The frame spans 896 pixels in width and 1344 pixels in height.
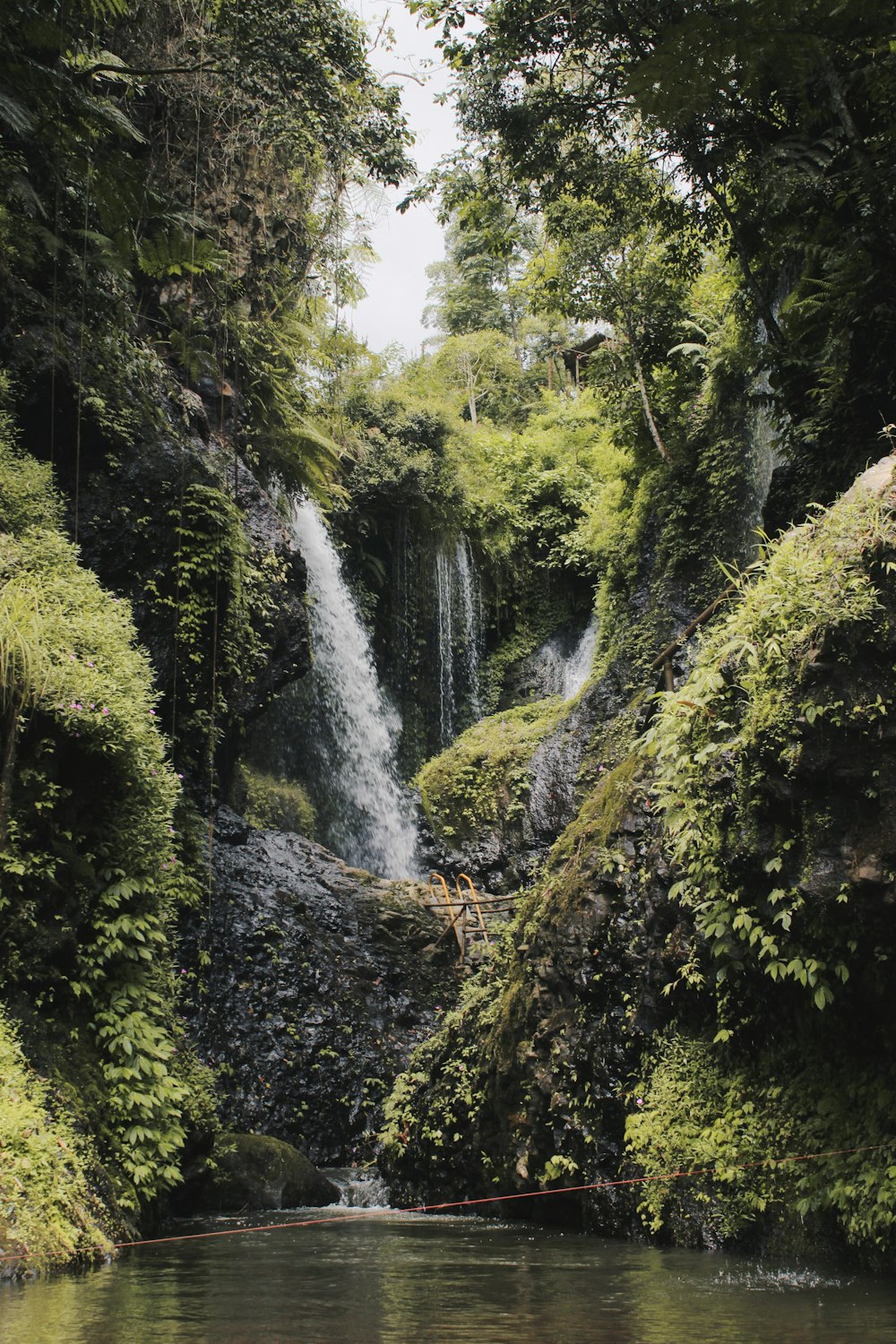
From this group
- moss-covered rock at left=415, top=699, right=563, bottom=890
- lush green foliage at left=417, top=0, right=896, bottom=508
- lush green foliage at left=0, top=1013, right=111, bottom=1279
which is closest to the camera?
lush green foliage at left=0, top=1013, right=111, bottom=1279

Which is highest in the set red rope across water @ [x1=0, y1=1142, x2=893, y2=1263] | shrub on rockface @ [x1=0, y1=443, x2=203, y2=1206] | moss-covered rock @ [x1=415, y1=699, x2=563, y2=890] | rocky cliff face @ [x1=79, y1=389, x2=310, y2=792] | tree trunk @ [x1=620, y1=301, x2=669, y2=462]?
tree trunk @ [x1=620, y1=301, x2=669, y2=462]

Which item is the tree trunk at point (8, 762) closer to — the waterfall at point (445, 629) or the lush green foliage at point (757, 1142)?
the lush green foliage at point (757, 1142)

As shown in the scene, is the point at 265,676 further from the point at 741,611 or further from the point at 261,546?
the point at 741,611

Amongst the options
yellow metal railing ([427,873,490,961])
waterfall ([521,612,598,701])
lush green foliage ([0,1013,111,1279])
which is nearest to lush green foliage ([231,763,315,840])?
yellow metal railing ([427,873,490,961])

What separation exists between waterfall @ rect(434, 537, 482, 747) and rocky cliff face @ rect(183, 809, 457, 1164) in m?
6.18

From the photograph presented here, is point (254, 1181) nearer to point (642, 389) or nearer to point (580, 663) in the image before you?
point (642, 389)

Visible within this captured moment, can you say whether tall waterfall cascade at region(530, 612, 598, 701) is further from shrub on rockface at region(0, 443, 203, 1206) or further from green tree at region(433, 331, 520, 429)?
green tree at region(433, 331, 520, 429)

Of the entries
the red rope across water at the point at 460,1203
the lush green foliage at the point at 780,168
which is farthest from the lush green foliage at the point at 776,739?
the lush green foliage at the point at 780,168

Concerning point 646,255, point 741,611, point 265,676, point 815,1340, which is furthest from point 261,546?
point 815,1340

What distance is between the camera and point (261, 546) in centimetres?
1341

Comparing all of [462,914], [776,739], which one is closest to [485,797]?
[462,914]

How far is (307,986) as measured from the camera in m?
12.1

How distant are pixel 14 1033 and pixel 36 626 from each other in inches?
106

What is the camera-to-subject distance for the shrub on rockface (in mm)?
6633
